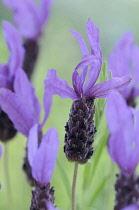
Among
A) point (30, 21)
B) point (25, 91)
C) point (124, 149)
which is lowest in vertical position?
point (124, 149)

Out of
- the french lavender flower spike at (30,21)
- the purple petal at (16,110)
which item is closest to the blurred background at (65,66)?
the french lavender flower spike at (30,21)

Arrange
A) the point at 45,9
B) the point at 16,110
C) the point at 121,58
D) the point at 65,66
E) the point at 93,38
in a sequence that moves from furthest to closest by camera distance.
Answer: the point at 65,66, the point at 45,9, the point at 121,58, the point at 16,110, the point at 93,38

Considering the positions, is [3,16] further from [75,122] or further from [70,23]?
[75,122]

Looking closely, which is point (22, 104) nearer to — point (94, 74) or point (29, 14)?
point (94, 74)

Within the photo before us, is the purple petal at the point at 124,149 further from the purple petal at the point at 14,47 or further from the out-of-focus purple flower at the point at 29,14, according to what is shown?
the out-of-focus purple flower at the point at 29,14

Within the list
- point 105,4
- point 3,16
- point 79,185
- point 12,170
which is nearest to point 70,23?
point 3,16

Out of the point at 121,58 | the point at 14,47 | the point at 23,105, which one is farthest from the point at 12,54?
the point at 121,58
